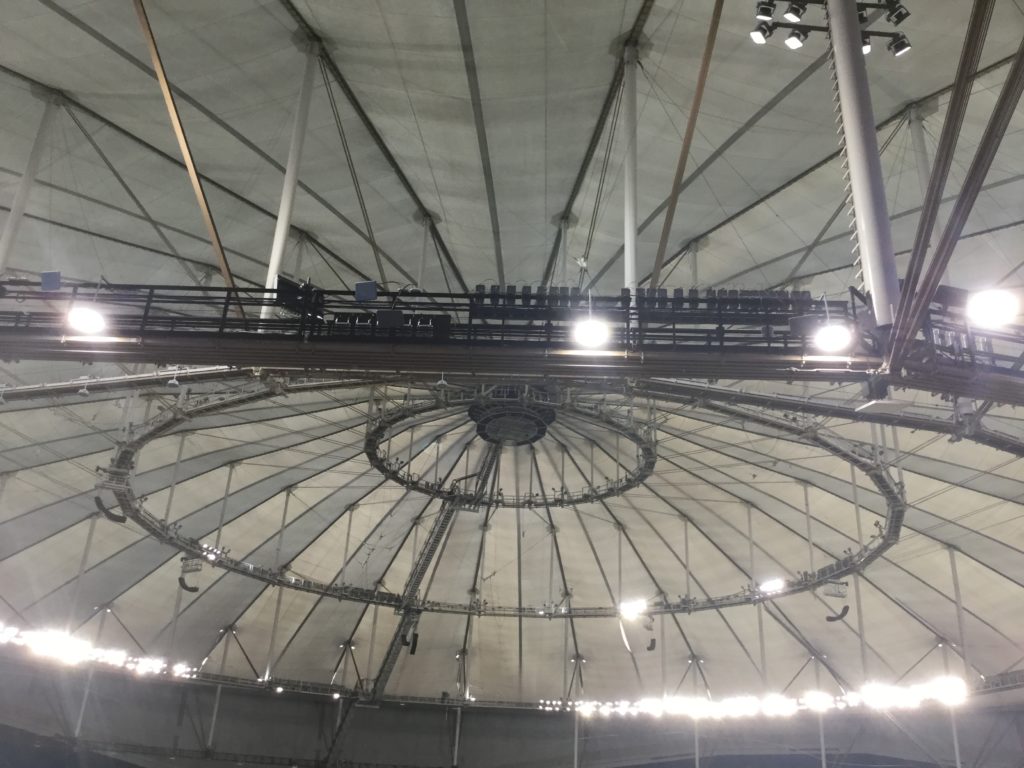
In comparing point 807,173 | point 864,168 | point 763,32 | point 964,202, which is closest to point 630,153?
point 763,32

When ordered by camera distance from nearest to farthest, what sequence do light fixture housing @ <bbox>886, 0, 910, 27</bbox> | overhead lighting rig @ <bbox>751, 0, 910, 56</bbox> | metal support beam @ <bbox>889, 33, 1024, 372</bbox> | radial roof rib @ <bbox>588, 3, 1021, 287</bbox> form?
metal support beam @ <bbox>889, 33, 1024, 372</bbox>
overhead lighting rig @ <bbox>751, 0, 910, 56</bbox>
light fixture housing @ <bbox>886, 0, 910, 27</bbox>
radial roof rib @ <bbox>588, 3, 1021, 287</bbox>

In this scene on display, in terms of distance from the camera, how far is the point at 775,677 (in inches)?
1903

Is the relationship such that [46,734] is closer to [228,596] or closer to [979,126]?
[228,596]

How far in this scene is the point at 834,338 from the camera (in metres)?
16.8

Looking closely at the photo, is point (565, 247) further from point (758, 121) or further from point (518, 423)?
point (758, 121)

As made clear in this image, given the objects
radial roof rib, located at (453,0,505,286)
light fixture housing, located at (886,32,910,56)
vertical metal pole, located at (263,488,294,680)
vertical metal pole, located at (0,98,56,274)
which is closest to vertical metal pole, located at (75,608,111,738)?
vertical metal pole, located at (263,488,294,680)

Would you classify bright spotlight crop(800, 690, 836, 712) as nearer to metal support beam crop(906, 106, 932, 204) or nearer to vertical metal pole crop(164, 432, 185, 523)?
metal support beam crop(906, 106, 932, 204)

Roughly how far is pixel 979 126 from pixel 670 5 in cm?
1020

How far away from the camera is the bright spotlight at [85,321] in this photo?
20.4 meters

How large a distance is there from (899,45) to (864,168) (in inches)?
250

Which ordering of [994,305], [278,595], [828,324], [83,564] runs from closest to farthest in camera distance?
[994,305] → [828,324] → [83,564] → [278,595]

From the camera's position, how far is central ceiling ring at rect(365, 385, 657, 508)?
30.8 metres

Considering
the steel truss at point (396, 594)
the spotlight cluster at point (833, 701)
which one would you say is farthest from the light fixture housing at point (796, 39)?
the spotlight cluster at point (833, 701)

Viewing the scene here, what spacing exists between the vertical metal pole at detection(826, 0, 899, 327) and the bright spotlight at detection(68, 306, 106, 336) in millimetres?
17840
